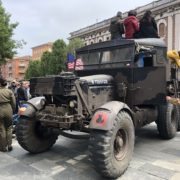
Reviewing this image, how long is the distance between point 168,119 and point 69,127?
2986 mm

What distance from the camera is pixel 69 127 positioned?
512 cm

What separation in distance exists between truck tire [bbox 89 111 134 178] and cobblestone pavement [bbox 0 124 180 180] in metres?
0.26

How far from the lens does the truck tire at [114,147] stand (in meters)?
4.53

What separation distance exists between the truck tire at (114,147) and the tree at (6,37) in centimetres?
2226

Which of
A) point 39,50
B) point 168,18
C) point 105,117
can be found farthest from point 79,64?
point 39,50

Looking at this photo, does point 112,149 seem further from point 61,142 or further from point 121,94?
point 61,142

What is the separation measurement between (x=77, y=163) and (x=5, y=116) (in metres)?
2.05

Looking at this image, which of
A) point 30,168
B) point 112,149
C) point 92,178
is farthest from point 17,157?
point 112,149

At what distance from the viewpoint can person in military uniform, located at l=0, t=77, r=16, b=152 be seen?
658 cm

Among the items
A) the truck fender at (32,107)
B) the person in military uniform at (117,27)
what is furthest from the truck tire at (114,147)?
the person in military uniform at (117,27)

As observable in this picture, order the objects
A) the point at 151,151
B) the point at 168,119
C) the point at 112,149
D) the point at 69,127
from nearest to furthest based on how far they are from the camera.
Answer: the point at 112,149
the point at 69,127
the point at 151,151
the point at 168,119

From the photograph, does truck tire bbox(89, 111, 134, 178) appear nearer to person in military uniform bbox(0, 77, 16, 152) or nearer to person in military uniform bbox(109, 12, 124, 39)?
person in military uniform bbox(0, 77, 16, 152)

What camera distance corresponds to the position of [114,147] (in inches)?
199

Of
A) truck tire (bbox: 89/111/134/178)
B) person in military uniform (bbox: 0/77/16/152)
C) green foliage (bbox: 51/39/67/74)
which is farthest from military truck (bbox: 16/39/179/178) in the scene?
green foliage (bbox: 51/39/67/74)
